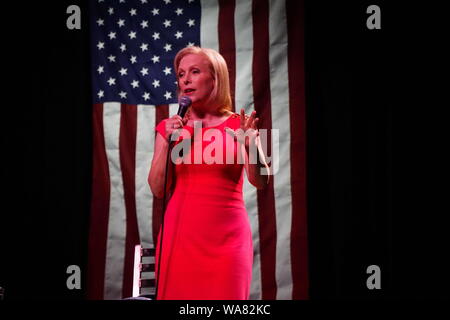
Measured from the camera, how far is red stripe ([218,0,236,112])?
259cm

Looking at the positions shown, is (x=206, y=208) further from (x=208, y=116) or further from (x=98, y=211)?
(x=98, y=211)

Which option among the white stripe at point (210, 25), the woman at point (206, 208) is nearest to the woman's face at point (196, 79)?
the woman at point (206, 208)

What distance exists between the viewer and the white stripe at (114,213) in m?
2.60

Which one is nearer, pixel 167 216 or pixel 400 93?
pixel 167 216

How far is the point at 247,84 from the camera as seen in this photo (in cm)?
256

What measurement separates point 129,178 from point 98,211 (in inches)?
11.4

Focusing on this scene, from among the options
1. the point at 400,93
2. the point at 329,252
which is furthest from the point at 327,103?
the point at 329,252

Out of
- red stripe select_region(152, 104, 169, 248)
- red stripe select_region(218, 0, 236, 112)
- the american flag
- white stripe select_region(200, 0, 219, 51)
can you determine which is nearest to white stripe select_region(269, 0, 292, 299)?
the american flag

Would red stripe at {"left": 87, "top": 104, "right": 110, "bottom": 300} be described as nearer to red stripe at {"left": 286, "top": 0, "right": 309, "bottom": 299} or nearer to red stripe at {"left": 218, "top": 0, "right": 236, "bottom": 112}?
red stripe at {"left": 218, "top": 0, "right": 236, "bottom": 112}

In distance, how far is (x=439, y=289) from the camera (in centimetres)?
210

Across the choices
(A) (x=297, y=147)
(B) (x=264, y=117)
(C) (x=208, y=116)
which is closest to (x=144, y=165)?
(B) (x=264, y=117)

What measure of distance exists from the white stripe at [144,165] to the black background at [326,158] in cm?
36

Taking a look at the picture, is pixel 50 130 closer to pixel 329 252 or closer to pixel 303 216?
pixel 303 216

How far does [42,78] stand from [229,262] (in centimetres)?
196
